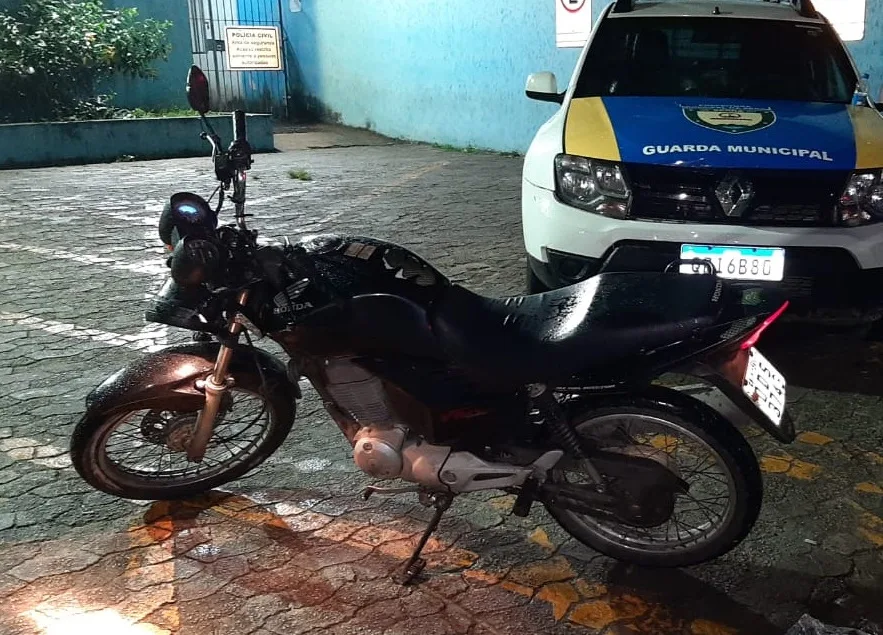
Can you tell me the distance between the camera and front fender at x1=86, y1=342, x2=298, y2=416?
110 inches

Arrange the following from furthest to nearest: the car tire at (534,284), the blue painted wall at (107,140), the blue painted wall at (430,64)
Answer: the blue painted wall at (430,64)
the blue painted wall at (107,140)
the car tire at (534,284)

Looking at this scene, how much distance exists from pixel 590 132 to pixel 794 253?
109cm

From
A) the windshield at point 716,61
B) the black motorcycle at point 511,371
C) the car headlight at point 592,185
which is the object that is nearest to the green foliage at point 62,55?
the windshield at point 716,61

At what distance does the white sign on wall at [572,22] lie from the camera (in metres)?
10.4

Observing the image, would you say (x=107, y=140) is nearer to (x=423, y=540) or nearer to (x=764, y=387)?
(x=423, y=540)

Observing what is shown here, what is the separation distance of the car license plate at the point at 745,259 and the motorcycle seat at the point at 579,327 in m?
1.28

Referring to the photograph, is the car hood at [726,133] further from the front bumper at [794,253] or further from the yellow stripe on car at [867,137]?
the front bumper at [794,253]

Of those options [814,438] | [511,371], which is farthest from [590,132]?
[511,371]

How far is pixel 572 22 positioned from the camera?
10570mm

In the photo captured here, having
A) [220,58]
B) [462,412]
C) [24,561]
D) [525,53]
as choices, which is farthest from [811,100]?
[220,58]

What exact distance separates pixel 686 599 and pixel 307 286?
1.52 meters

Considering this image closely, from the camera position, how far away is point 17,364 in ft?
14.0

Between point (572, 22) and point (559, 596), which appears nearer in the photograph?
point (559, 596)

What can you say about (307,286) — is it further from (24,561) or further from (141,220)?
(141,220)
